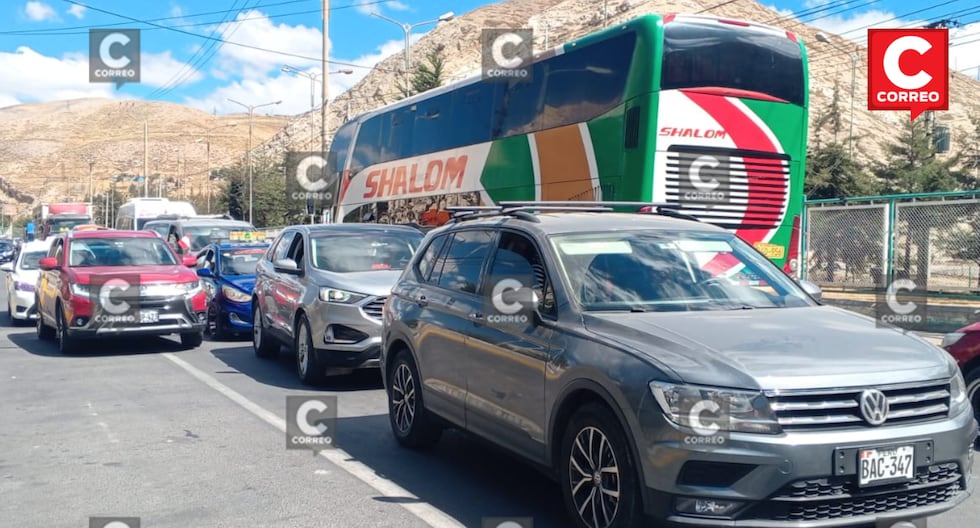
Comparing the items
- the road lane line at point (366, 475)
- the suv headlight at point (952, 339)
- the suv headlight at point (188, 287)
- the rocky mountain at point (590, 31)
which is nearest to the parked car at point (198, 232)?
the suv headlight at point (188, 287)

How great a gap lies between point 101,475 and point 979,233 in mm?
12751

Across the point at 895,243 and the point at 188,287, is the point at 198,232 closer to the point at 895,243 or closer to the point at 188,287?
the point at 188,287

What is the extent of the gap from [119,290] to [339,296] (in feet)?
15.2

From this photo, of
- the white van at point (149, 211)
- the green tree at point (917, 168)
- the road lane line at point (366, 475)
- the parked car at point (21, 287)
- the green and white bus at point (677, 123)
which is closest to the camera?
the road lane line at point (366, 475)

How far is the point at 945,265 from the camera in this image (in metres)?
14.6

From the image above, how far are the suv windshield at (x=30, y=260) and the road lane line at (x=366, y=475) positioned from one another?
33.3 ft

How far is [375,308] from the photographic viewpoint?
986cm

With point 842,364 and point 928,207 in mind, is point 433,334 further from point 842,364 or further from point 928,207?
point 928,207

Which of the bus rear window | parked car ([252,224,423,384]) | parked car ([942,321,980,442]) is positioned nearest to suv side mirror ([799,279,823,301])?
parked car ([942,321,980,442])

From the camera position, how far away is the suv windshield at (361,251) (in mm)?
10867

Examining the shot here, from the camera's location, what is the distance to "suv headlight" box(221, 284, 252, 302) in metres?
15.0

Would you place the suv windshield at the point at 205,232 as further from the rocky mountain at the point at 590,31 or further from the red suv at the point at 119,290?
the rocky mountain at the point at 590,31

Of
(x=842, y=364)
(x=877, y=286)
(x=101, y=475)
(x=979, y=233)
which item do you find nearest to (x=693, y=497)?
(x=842, y=364)

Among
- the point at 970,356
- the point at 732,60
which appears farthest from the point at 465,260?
the point at 732,60
